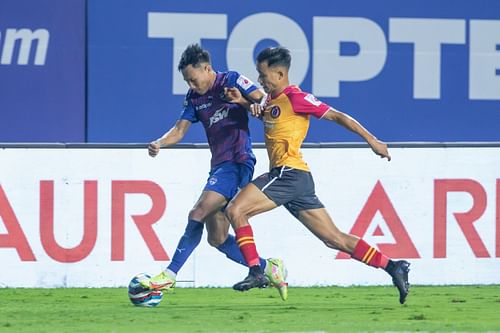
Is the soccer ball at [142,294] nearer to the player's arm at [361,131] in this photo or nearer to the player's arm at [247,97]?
the player's arm at [247,97]

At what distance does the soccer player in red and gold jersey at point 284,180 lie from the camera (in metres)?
8.65

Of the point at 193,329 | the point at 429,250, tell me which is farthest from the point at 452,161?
the point at 193,329

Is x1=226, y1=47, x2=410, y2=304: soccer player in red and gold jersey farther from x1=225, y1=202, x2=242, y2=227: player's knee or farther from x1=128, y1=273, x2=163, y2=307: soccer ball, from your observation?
x1=128, y1=273, x2=163, y2=307: soccer ball

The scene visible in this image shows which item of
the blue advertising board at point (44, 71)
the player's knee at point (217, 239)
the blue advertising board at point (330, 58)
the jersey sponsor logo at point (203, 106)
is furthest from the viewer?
the blue advertising board at point (330, 58)

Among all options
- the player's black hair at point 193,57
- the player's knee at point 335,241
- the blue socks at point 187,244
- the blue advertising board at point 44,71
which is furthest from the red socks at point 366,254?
the blue advertising board at point 44,71

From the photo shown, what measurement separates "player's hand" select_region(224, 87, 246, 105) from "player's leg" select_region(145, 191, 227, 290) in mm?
681

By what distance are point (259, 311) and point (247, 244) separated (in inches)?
19.8

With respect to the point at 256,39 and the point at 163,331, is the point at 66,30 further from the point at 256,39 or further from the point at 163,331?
the point at 163,331

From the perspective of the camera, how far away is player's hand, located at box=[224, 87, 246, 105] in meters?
8.91

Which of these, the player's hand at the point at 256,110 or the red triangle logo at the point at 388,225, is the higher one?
the player's hand at the point at 256,110

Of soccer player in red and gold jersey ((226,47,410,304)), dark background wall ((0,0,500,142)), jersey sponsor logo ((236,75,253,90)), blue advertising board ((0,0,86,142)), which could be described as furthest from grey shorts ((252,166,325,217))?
blue advertising board ((0,0,86,142))

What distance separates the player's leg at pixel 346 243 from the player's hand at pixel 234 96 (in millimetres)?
887

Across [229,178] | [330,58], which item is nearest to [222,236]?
[229,178]

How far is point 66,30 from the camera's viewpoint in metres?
13.7
